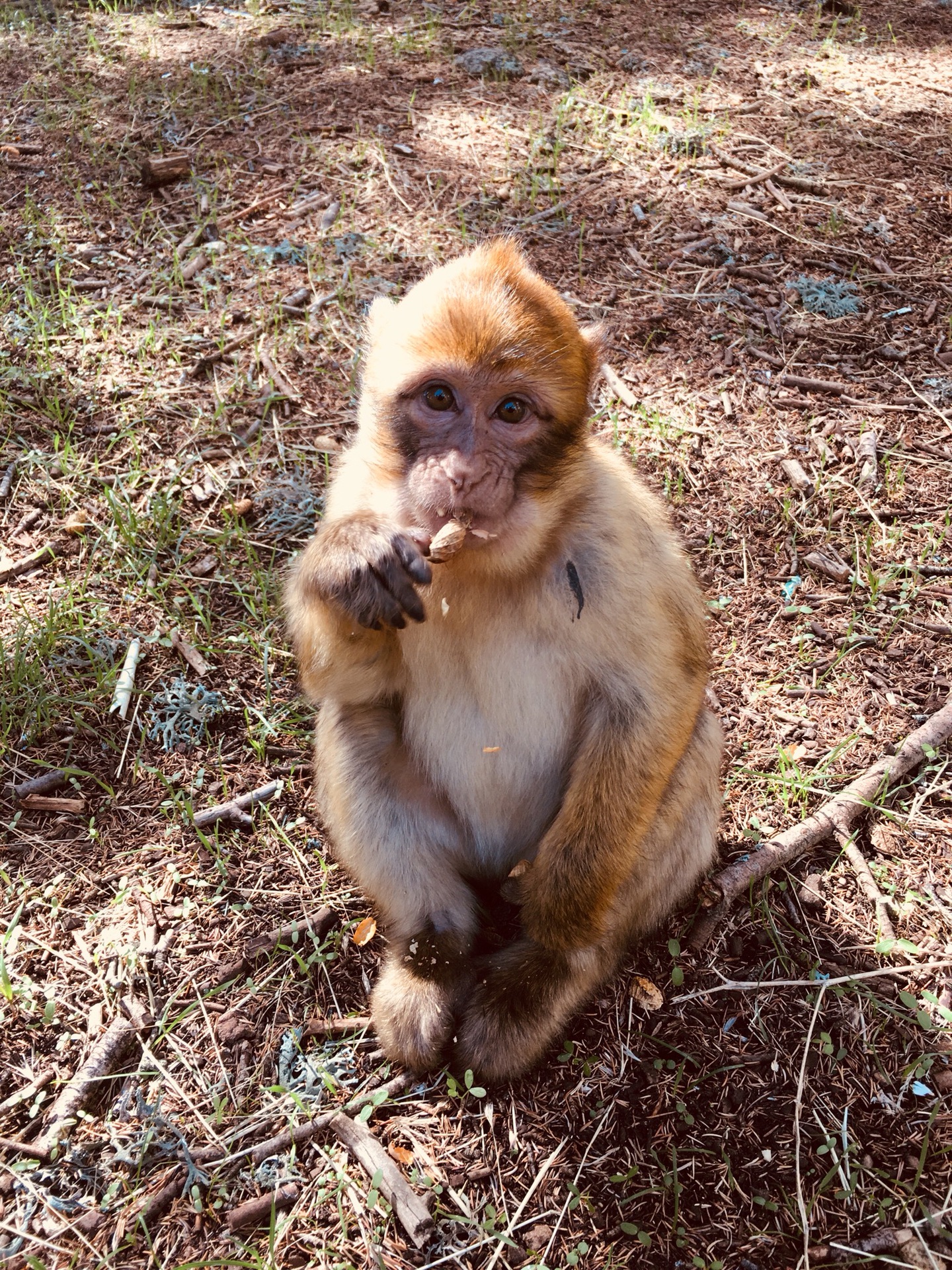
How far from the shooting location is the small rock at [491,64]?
6.92 m

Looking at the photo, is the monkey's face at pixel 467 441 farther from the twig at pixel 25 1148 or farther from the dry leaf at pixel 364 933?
A: the twig at pixel 25 1148

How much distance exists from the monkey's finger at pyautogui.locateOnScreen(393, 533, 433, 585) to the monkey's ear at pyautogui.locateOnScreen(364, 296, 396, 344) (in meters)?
0.78

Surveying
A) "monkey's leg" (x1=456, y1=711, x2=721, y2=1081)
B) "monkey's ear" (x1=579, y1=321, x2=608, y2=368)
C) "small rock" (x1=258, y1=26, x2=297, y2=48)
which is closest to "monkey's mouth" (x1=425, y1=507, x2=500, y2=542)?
"monkey's ear" (x1=579, y1=321, x2=608, y2=368)

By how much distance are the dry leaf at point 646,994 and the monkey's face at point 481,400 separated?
57.2 inches

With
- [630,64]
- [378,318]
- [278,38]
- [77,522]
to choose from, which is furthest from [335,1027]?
[278,38]

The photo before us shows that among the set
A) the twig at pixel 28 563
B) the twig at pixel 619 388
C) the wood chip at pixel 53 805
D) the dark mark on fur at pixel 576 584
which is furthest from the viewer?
the twig at pixel 619 388

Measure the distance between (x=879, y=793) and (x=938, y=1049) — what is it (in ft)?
2.88

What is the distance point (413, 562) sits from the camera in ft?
8.26

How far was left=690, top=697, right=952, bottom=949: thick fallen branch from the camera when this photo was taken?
130 inches

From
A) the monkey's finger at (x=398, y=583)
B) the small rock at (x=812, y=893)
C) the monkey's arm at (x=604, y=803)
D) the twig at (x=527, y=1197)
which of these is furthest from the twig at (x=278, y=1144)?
the small rock at (x=812, y=893)

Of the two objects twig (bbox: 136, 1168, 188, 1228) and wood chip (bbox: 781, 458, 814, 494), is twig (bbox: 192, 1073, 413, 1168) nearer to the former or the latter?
twig (bbox: 136, 1168, 188, 1228)

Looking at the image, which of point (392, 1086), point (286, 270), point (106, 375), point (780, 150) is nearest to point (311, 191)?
point (286, 270)

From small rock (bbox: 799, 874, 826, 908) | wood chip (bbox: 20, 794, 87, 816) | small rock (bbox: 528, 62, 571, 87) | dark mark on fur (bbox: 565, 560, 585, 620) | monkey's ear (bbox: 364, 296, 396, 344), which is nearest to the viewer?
dark mark on fur (bbox: 565, 560, 585, 620)

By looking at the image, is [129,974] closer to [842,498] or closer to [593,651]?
[593,651]
